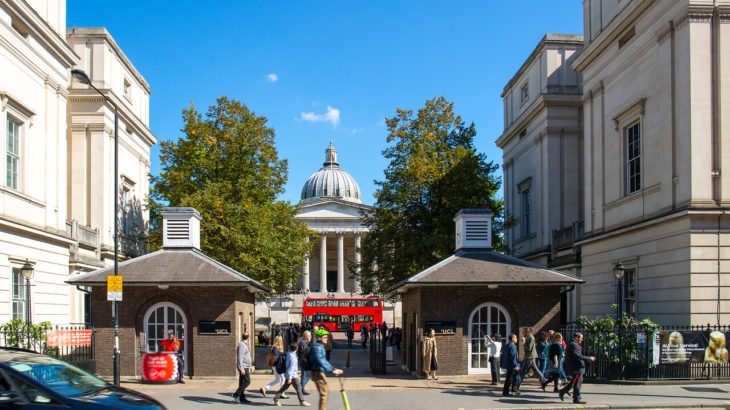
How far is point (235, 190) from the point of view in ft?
109

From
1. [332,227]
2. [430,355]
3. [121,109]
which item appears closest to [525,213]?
[430,355]

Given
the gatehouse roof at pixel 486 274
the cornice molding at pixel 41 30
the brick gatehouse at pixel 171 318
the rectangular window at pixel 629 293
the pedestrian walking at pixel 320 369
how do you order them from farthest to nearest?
the rectangular window at pixel 629 293 < the cornice molding at pixel 41 30 < the brick gatehouse at pixel 171 318 < the gatehouse roof at pixel 486 274 < the pedestrian walking at pixel 320 369

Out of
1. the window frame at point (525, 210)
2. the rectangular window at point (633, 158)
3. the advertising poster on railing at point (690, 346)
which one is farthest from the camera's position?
the window frame at point (525, 210)

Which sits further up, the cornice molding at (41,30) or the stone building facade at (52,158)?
the cornice molding at (41,30)

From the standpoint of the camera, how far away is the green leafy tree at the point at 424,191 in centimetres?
3158

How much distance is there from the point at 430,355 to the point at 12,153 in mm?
16654

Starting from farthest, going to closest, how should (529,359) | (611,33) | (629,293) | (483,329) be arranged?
(611,33) → (629,293) → (483,329) → (529,359)

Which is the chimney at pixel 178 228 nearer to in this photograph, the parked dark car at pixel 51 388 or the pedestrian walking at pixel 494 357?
the pedestrian walking at pixel 494 357

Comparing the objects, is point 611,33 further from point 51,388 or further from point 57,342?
point 51,388

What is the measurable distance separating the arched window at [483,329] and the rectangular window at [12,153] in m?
17.1

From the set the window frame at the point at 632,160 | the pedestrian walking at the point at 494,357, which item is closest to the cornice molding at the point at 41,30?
the pedestrian walking at the point at 494,357

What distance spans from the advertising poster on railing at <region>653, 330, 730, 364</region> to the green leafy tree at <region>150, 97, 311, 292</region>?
17.9 meters

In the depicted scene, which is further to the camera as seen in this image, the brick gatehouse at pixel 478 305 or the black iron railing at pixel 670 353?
the brick gatehouse at pixel 478 305

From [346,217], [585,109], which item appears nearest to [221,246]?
[585,109]
